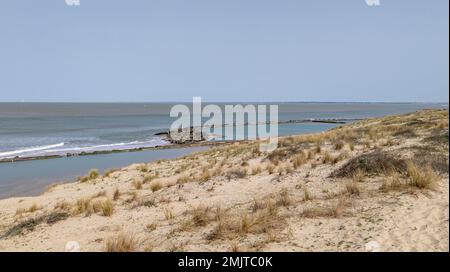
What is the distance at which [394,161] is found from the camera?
10.8 meters

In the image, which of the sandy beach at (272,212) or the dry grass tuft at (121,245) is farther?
the dry grass tuft at (121,245)

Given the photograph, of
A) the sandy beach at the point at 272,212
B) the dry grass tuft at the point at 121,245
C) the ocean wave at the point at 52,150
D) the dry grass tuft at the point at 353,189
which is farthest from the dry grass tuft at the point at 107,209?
the ocean wave at the point at 52,150

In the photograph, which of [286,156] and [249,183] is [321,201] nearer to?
[249,183]

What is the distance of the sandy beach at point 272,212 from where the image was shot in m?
6.98

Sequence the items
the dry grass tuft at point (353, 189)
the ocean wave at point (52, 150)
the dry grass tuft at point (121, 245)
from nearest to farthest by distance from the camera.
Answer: the dry grass tuft at point (121, 245) < the dry grass tuft at point (353, 189) < the ocean wave at point (52, 150)

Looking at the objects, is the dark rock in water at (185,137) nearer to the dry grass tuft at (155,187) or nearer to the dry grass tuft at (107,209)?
the dry grass tuft at (155,187)

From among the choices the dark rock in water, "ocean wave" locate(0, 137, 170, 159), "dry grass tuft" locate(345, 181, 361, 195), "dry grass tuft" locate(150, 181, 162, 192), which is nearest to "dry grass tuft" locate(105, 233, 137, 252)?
"dry grass tuft" locate(345, 181, 361, 195)

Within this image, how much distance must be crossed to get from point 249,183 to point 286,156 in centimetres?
477

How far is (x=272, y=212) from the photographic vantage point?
867cm

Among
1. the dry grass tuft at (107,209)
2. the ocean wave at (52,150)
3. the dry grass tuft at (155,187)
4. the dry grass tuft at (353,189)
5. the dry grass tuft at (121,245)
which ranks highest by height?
the dry grass tuft at (353,189)

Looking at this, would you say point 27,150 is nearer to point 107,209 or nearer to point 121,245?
point 107,209

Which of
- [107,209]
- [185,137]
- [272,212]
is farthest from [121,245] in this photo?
[185,137]

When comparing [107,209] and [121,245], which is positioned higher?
[121,245]
